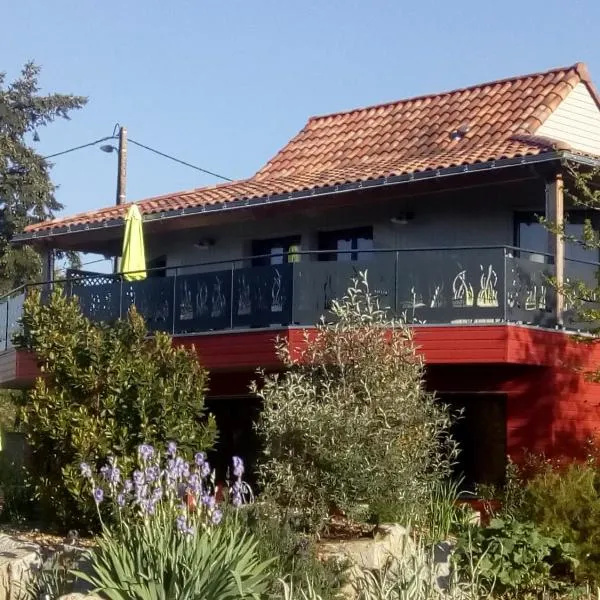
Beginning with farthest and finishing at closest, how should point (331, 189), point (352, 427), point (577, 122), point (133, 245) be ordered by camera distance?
point (577, 122) < point (133, 245) < point (331, 189) < point (352, 427)

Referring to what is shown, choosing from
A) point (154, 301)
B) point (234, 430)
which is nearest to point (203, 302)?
point (154, 301)

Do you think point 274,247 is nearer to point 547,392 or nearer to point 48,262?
point 48,262

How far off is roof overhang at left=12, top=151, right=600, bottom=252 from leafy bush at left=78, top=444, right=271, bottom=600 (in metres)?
6.66

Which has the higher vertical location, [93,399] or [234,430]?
[93,399]

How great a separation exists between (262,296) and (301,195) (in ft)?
6.42

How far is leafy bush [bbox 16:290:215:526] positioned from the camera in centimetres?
1240

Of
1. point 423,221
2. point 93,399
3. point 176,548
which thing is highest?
point 423,221

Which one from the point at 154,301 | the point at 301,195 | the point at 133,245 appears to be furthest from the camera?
the point at 133,245

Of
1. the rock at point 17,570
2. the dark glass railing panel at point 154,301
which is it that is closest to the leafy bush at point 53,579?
the rock at point 17,570

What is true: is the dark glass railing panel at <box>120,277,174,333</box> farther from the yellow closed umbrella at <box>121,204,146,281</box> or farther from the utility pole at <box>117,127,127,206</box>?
the utility pole at <box>117,127,127,206</box>

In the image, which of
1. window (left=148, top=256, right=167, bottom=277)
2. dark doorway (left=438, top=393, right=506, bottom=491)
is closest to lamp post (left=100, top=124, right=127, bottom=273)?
window (left=148, top=256, right=167, bottom=277)

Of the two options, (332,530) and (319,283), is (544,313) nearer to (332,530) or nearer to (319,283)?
(319,283)

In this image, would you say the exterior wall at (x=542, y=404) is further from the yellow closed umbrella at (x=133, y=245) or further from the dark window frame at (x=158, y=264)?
the dark window frame at (x=158, y=264)

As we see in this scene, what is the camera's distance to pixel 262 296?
16.1 meters
